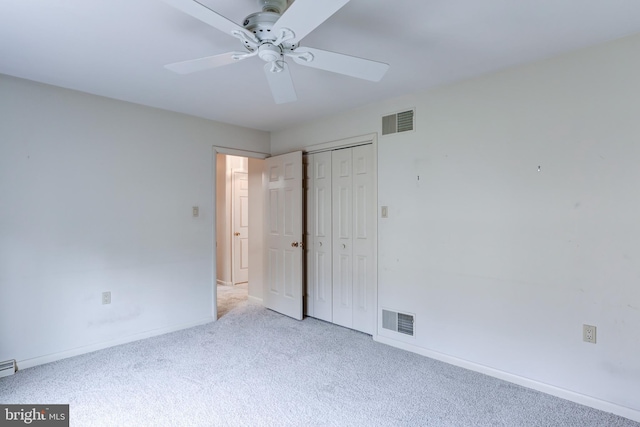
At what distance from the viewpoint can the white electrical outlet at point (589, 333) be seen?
6.98 feet

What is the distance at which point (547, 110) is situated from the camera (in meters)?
2.31

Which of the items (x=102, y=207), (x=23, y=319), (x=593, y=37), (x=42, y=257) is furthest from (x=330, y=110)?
(x=23, y=319)

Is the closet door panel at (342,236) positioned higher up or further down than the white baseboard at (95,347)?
higher up

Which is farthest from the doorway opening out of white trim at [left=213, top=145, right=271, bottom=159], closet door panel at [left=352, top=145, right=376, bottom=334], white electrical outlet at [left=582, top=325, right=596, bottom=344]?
white electrical outlet at [left=582, top=325, right=596, bottom=344]

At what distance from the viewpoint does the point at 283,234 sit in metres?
4.11

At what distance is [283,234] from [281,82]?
243 centimetres

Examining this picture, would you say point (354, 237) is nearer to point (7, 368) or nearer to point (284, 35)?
point (284, 35)

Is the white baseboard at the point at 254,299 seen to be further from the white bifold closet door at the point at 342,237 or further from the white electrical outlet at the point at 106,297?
the white electrical outlet at the point at 106,297

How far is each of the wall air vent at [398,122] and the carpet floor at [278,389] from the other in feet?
6.90

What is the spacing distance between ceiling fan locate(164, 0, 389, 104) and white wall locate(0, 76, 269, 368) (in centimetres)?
181

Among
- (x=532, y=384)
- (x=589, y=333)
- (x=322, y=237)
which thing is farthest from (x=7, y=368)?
(x=589, y=333)

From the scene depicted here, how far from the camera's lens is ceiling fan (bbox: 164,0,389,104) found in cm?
128

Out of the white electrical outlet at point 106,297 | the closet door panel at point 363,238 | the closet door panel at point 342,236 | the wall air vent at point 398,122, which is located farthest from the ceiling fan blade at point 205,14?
the white electrical outlet at point 106,297

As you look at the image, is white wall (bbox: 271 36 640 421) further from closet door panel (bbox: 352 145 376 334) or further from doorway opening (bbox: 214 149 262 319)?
doorway opening (bbox: 214 149 262 319)
